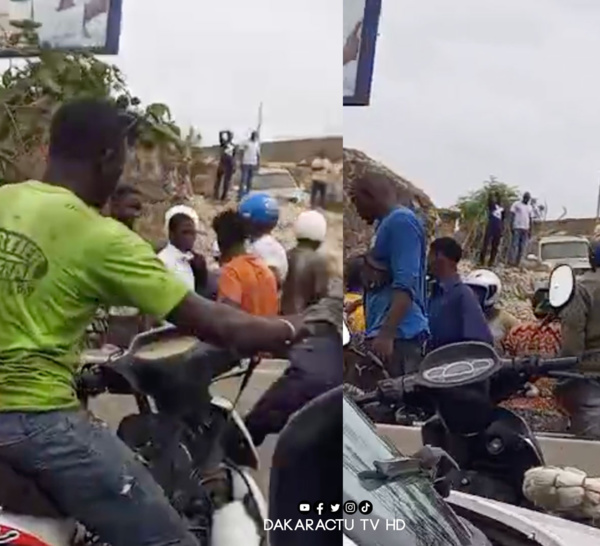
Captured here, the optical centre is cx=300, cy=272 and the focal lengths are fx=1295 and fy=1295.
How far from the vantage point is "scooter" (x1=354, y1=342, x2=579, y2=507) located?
9.61 ft

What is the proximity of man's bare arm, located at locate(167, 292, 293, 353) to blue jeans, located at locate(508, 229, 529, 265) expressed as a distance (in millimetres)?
550

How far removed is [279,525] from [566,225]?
93 centimetres

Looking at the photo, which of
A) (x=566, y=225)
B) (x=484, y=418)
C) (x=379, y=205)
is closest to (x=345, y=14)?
(x=379, y=205)

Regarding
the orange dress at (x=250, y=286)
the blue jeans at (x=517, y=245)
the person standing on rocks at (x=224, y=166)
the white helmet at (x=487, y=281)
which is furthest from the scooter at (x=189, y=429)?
the blue jeans at (x=517, y=245)

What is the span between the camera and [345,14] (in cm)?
279

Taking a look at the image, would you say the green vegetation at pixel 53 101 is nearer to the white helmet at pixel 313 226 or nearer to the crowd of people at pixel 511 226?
the white helmet at pixel 313 226

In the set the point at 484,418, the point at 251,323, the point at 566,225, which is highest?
the point at 566,225

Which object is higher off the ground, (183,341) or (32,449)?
(183,341)

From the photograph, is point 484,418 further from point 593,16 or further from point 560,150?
point 593,16

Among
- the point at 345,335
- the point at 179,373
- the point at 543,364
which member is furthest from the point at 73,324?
the point at 543,364

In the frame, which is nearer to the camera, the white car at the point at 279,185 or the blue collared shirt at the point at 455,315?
the white car at the point at 279,185

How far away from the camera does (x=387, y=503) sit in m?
2.94

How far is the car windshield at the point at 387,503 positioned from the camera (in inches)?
113

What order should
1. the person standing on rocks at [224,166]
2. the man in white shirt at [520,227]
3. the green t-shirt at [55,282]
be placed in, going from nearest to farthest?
1. the green t-shirt at [55,282]
2. the person standing on rocks at [224,166]
3. the man in white shirt at [520,227]
